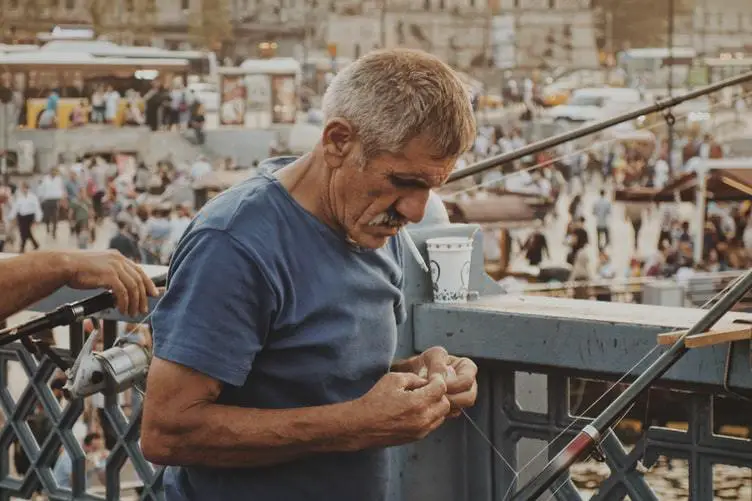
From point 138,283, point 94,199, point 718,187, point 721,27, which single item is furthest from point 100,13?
point 138,283

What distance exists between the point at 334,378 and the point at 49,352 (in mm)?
1068

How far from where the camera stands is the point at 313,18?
6519 centimetres

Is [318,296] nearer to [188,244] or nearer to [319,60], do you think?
[188,244]

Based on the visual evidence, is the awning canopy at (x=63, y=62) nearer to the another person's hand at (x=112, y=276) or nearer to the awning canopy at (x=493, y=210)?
the awning canopy at (x=493, y=210)

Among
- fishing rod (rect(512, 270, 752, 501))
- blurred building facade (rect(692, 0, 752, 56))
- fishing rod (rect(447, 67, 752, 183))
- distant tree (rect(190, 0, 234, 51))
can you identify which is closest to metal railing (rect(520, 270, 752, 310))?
fishing rod (rect(447, 67, 752, 183))

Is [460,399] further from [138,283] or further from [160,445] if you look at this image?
[138,283]

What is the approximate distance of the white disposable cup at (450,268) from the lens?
3076mm

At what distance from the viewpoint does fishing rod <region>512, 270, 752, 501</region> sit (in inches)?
85.0

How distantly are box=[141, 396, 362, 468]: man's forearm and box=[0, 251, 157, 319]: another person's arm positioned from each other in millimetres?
533

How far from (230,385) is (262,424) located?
0.07 metres

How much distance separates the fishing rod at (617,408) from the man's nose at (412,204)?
0.43 metres

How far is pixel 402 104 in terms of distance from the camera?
196 centimetres

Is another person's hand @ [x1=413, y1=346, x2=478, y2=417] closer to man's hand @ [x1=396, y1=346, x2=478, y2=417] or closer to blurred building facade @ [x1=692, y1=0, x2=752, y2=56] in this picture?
man's hand @ [x1=396, y1=346, x2=478, y2=417]

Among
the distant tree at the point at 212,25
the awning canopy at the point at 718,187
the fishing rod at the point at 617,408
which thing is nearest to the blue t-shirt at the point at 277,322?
the fishing rod at the point at 617,408
